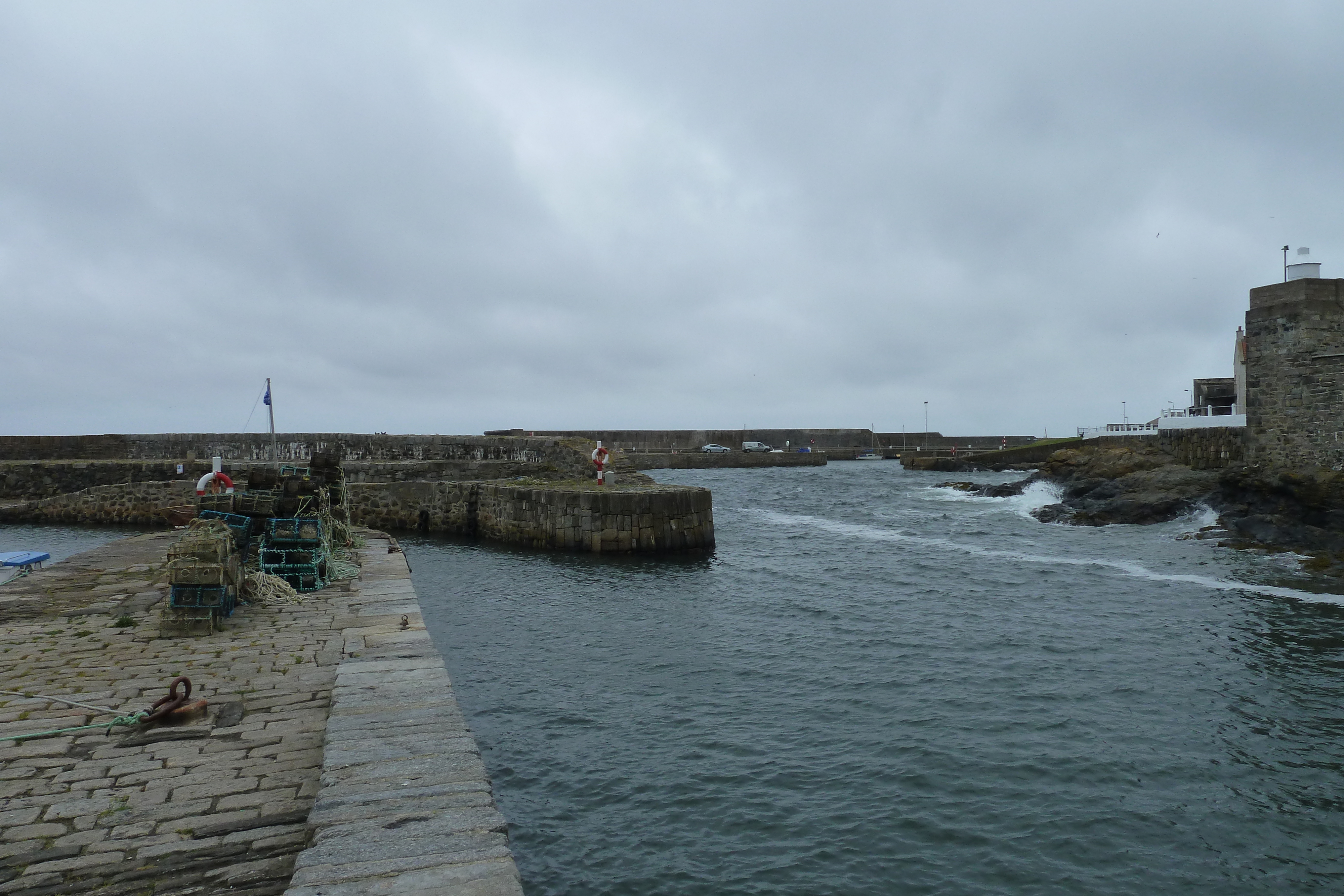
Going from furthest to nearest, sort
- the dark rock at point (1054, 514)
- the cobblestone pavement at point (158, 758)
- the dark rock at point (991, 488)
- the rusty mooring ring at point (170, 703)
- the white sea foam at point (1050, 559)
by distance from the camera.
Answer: the dark rock at point (991, 488)
the dark rock at point (1054, 514)
the white sea foam at point (1050, 559)
the rusty mooring ring at point (170, 703)
the cobblestone pavement at point (158, 758)

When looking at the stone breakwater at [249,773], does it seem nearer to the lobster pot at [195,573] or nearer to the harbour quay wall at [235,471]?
the lobster pot at [195,573]

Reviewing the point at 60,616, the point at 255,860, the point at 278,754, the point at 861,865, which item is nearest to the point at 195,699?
the point at 278,754

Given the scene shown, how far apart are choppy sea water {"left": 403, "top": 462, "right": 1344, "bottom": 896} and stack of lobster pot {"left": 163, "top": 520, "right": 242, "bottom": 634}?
9.75 ft

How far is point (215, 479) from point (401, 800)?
9077mm

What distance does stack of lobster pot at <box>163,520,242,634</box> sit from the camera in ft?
27.2

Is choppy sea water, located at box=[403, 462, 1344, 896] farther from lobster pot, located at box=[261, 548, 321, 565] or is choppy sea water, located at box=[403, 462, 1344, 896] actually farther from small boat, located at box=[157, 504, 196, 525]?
small boat, located at box=[157, 504, 196, 525]

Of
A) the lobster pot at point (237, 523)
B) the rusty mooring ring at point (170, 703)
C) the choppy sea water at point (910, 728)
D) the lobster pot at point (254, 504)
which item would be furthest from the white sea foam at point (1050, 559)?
the rusty mooring ring at point (170, 703)

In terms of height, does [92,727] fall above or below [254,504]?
below

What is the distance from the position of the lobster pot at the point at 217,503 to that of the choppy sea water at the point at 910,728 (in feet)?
11.7

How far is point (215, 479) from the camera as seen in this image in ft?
37.5

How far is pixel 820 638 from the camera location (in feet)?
40.6

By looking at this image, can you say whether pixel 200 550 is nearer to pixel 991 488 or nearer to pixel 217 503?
pixel 217 503

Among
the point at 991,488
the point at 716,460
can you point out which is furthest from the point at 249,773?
the point at 716,460

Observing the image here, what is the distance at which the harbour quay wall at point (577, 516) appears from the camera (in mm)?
20938
